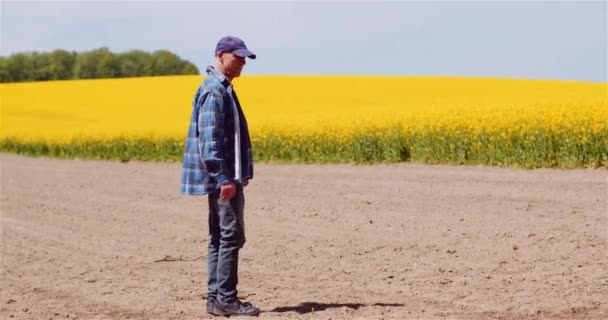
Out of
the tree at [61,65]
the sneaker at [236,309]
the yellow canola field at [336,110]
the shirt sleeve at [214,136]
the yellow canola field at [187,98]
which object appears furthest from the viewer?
the tree at [61,65]

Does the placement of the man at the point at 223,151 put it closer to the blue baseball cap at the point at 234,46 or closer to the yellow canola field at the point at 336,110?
the blue baseball cap at the point at 234,46

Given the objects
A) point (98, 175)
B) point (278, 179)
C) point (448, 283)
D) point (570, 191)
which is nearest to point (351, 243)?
point (448, 283)

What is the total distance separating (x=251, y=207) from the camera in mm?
12938

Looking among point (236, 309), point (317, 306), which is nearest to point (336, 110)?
point (317, 306)

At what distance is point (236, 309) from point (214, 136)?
122 centimetres

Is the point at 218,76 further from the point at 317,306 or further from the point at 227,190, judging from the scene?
the point at 317,306

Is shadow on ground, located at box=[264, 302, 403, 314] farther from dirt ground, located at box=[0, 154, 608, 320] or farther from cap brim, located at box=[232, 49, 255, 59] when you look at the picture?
cap brim, located at box=[232, 49, 255, 59]

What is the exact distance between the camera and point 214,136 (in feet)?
20.1

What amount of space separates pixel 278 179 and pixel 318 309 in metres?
10.4

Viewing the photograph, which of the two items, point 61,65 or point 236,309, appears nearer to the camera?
point 236,309

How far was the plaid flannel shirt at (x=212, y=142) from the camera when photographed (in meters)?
6.12

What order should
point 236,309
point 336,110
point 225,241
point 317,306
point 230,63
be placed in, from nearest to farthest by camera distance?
1. point 230,63
2. point 225,241
3. point 236,309
4. point 317,306
5. point 336,110

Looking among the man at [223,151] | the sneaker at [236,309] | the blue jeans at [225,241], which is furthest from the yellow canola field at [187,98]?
the man at [223,151]

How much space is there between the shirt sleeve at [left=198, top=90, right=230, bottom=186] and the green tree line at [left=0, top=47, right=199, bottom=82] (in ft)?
220
